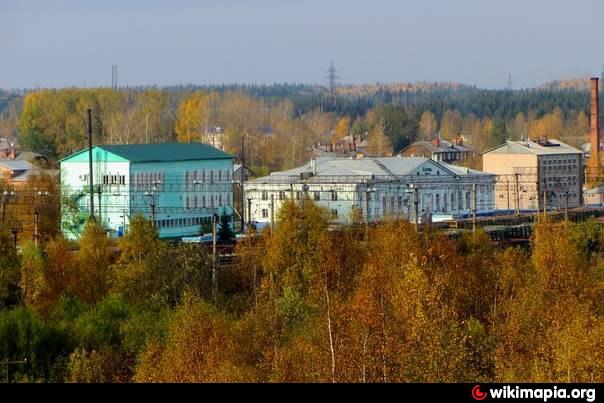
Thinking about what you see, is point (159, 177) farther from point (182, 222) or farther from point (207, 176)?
point (182, 222)

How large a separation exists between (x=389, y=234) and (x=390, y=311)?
4.91m

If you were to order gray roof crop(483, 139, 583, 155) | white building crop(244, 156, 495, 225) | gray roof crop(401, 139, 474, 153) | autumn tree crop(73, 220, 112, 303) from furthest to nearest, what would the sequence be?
gray roof crop(401, 139, 474, 153) < gray roof crop(483, 139, 583, 155) < white building crop(244, 156, 495, 225) < autumn tree crop(73, 220, 112, 303)

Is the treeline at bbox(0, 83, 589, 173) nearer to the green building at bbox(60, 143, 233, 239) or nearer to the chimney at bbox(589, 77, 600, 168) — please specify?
the chimney at bbox(589, 77, 600, 168)

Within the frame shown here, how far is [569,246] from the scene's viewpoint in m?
14.0

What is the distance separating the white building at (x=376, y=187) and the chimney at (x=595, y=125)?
6076 mm

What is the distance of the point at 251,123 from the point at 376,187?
22740mm

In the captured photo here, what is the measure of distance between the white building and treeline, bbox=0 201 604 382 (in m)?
7.16

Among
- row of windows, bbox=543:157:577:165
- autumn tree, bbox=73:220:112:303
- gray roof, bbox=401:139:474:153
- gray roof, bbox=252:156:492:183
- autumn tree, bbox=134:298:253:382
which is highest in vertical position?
gray roof, bbox=401:139:474:153

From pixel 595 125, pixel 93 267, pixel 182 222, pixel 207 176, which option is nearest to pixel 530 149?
pixel 595 125

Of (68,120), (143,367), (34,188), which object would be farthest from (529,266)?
(68,120)

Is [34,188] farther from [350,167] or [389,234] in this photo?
[389,234]

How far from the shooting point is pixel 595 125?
106 ft

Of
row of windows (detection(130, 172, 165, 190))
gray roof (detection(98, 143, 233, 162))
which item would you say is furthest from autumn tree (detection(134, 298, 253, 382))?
gray roof (detection(98, 143, 233, 162))

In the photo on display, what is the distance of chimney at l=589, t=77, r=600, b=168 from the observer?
106 feet
